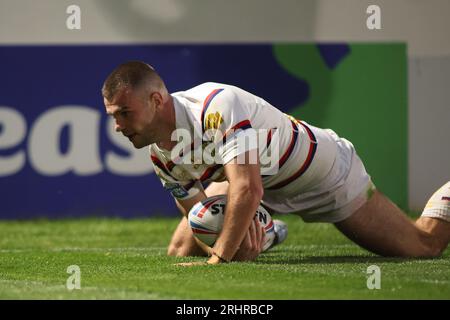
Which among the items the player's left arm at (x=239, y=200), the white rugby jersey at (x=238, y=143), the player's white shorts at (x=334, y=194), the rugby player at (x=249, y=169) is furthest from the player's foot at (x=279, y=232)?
the player's left arm at (x=239, y=200)

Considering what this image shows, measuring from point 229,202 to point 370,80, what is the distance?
501cm

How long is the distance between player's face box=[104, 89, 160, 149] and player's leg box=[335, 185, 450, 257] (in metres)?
1.55

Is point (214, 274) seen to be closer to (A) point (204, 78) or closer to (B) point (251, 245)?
(B) point (251, 245)

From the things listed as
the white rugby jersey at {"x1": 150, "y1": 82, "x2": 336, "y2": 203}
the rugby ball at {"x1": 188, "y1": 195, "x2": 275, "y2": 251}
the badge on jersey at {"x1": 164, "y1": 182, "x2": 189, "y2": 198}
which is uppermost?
the white rugby jersey at {"x1": 150, "y1": 82, "x2": 336, "y2": 203}

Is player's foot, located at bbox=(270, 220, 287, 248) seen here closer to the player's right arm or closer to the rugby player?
the rugby player

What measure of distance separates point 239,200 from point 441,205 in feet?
6.00

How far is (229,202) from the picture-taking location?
5391 millimetres

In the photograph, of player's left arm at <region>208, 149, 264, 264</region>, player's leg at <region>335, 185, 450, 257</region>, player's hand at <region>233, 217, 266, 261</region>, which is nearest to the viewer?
player's left arm at <region>208, 149, 264, 264</region>

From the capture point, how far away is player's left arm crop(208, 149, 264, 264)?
17.6ft

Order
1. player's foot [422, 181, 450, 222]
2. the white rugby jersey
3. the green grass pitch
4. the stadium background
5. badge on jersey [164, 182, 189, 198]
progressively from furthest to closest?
the stadium background → player's foot [422, 181, 450, 222] → badge on jersey [164, 182, 189, 198] → the white rugby jersey → the green grass pitch

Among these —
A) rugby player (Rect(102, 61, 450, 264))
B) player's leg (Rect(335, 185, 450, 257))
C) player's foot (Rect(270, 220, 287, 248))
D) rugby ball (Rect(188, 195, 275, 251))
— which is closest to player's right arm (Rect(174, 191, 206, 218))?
rugby player (Rect(102, 61, 450, 264))

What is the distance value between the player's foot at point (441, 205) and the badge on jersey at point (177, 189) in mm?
1604

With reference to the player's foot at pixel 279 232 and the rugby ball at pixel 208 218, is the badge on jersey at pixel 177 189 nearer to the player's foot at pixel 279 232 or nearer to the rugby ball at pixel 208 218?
the rugby ball at pixel 208 218
